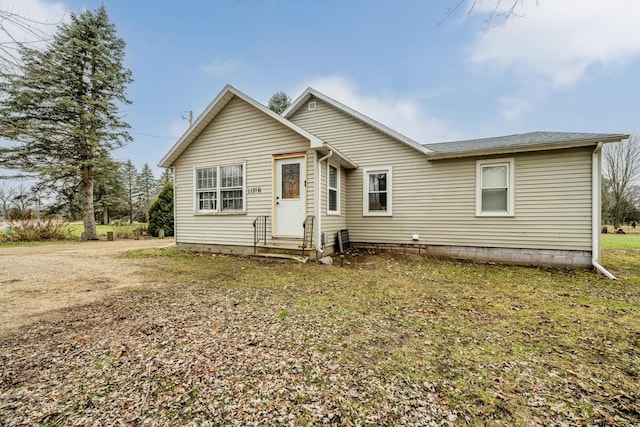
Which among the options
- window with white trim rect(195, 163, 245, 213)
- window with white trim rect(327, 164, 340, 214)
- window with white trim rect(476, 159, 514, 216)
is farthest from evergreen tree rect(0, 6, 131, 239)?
window with white trim rect(476, 159, 514, 216)

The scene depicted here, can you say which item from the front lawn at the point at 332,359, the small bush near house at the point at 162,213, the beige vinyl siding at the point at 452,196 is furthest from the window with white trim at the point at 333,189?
the small bush near house at the point at 162,213

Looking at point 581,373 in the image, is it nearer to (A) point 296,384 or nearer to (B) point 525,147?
(A) point 296,384

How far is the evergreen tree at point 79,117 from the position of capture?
→ 45.8 ft

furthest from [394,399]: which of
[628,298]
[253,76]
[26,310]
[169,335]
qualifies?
[253,76]

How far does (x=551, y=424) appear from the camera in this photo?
1.82 meters

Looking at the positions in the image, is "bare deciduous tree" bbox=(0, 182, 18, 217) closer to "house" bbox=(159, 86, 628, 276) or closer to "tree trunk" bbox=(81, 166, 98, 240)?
"tree trunk" bbox=(81, 166, 98, 240)

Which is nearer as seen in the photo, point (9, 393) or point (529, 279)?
point (9, 393)

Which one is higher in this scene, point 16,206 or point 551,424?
point 16,206

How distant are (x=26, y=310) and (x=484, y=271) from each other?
8.59 meters

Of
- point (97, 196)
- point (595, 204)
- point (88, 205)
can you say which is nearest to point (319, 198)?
point (595, 204)

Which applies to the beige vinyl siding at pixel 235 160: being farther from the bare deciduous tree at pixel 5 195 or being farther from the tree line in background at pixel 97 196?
the bare deciduous tree at pixel 5 195

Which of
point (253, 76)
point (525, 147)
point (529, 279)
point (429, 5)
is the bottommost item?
point (529, 279)

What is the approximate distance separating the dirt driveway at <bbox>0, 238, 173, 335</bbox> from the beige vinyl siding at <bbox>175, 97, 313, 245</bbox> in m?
2.27

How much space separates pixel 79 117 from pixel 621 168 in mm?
43121
